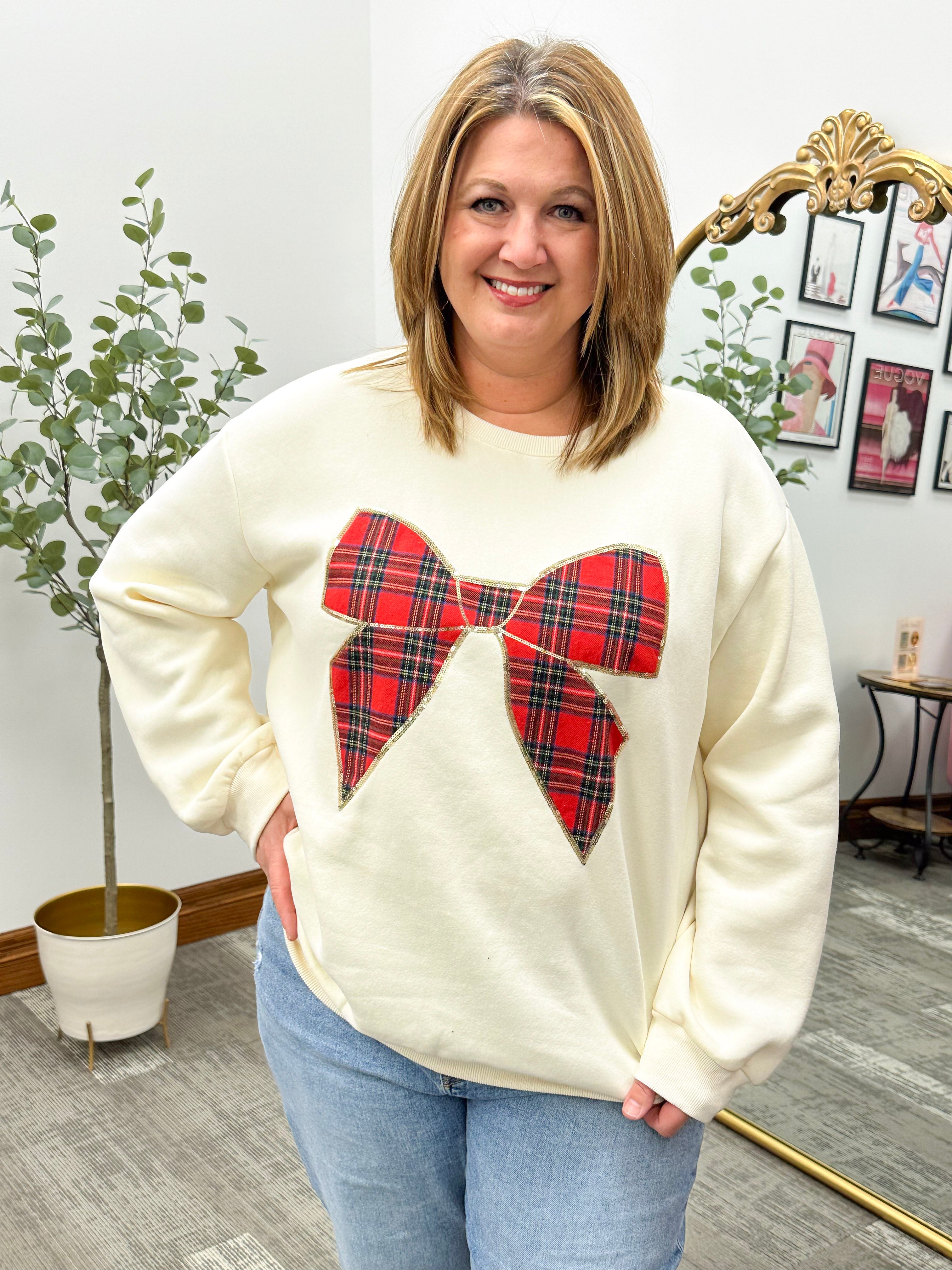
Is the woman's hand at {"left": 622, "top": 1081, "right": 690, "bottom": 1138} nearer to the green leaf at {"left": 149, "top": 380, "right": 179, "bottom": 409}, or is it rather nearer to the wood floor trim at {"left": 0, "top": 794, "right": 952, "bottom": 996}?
the green leaf at {"left": 149, "top": 380, "right": 179, "bottom": 409}

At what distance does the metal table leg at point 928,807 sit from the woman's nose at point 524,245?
134cm

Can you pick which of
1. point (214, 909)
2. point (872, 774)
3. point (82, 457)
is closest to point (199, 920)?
point (214, 909)

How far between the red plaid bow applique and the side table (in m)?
1.19

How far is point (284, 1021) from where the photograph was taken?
1.14 meters

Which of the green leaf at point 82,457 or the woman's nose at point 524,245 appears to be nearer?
the woman's nose at point 524,245

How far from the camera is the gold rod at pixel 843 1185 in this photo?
195 cm

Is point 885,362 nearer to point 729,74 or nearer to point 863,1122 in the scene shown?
point 729,74

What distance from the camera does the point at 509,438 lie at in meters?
1.06

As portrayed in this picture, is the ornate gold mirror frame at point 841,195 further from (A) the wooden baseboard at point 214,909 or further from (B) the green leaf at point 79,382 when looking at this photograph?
(A) the wooden baseboard at point 214,909

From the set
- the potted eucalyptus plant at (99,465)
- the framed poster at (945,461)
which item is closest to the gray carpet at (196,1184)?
the potted eucalyptus plant at (99,465)

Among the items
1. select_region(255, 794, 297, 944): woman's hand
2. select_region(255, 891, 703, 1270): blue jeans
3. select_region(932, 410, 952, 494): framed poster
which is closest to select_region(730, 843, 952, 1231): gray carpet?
select_region(932, 410, 952, 494): framed poster

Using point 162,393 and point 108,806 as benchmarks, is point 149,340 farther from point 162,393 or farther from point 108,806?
point 108,806

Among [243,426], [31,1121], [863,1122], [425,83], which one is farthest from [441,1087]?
[425,83]

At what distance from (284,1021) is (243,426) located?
59 centimetres
